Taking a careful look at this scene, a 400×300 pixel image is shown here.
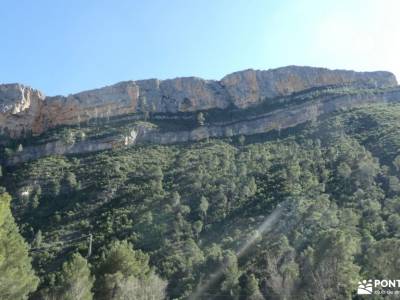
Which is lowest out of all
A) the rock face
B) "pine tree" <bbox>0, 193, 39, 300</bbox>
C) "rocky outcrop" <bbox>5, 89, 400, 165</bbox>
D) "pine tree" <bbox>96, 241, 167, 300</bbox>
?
"pine tree" <bbox>96, 241, 167, 300</bbox>

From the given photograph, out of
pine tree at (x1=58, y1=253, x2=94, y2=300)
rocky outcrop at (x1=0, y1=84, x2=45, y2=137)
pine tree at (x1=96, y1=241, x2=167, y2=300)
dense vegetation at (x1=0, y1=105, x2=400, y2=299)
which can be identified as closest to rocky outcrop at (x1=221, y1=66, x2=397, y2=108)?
dense vegetation at (x1=0, y1=105, x2=400, y2=299)

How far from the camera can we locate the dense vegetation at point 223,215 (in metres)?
32.5

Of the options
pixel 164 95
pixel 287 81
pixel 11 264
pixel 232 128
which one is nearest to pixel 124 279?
pixel 11 264

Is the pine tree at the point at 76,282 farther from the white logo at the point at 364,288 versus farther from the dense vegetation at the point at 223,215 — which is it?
the white logo at the point at 364,288

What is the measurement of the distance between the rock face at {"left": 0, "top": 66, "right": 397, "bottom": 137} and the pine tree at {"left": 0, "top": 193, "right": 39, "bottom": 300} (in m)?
83.2

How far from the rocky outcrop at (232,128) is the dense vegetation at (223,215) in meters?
3.98

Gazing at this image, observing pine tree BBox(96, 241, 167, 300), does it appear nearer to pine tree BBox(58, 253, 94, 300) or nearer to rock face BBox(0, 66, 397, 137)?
pine tree BBox(58, 253, 94, 300)

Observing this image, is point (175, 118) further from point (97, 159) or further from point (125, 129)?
point (97, 159)

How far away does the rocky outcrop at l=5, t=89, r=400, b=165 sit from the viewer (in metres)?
93.9

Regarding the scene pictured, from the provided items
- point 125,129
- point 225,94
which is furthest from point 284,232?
point 225,94

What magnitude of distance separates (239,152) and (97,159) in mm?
27861

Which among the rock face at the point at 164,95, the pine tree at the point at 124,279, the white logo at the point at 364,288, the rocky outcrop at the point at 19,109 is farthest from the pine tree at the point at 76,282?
the rocky outcrop at the point at 19,109

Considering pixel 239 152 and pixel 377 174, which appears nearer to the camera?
pixel 377 174

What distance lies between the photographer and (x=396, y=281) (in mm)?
28781
